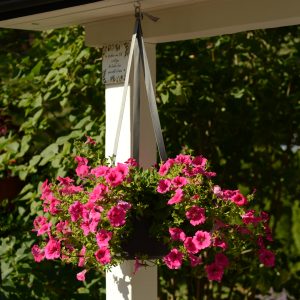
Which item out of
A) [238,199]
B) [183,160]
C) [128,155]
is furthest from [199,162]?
[128,155]

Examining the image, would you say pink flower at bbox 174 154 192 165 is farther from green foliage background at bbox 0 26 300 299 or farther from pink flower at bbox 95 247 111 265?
green foliage background at bbox 0 26 300 299

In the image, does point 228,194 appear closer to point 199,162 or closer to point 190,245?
point 199,162

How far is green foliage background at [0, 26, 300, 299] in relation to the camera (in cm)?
510

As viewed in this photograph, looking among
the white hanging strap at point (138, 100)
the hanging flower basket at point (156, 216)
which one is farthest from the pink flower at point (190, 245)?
the white hanging strap at point (138, 100)

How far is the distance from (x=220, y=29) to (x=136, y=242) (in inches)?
40.6

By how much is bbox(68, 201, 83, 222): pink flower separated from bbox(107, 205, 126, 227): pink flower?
0.52 feet

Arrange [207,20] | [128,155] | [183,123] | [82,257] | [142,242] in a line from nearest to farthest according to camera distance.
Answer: [142,242]
[82,257]
[207,20]
[128,155]
[183,123]

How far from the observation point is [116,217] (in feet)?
9.82

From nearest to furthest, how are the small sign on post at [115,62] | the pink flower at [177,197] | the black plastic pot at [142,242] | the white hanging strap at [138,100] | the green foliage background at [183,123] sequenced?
the pink flower at [177,197] → the black plastic pot at [142,242] → the white hanging strap at [138,100] → the small sign on post at [115,62] → the green foliage background at [183,123]

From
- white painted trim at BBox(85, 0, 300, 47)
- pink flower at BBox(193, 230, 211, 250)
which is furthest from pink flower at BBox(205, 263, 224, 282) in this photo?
white painted trim at BBox(85, 0, 300, 47)

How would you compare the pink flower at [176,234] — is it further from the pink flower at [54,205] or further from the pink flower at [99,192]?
the pink flower at [54,205]

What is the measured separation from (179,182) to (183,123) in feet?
7.63

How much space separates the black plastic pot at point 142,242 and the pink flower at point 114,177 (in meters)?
0.16

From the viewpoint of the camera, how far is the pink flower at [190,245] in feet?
9.89
